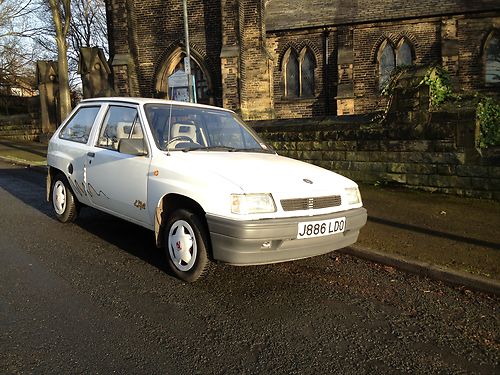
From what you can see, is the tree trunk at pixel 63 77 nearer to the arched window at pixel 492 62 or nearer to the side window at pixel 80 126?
the side window at pixel 80 126

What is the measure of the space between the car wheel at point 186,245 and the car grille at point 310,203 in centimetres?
76

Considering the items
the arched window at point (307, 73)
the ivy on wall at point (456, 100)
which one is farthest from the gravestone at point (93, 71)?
the ivy on wall at point (456, 100)

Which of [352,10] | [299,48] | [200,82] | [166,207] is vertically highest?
[352,10]

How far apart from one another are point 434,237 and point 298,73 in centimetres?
1644

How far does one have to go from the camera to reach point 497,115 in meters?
7.52

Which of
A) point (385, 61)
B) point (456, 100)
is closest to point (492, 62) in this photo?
point (385, 61)

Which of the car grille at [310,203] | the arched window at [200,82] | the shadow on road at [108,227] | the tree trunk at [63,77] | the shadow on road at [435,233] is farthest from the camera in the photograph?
the arched window at [200,82]

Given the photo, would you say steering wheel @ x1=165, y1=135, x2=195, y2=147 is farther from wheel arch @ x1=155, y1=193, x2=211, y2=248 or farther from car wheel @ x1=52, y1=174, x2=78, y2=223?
car wheel @ x1=52, y1=174, x2=78, y2=223

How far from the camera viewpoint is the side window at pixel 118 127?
192 inches

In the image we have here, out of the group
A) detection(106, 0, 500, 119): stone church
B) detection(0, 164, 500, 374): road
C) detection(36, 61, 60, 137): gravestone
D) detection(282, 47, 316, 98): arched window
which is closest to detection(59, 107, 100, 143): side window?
detection(0, 164, 500, 374): road

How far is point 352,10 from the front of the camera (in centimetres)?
2017

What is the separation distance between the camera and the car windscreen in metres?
4.67

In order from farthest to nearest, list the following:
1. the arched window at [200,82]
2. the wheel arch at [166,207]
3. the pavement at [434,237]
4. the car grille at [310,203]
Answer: the arched window at [200,82]
the pavement at [434,237]
the wheel arch at [166,207]
the car grille at [310,203]

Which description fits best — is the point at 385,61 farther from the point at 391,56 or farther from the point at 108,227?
the point at 108,227
